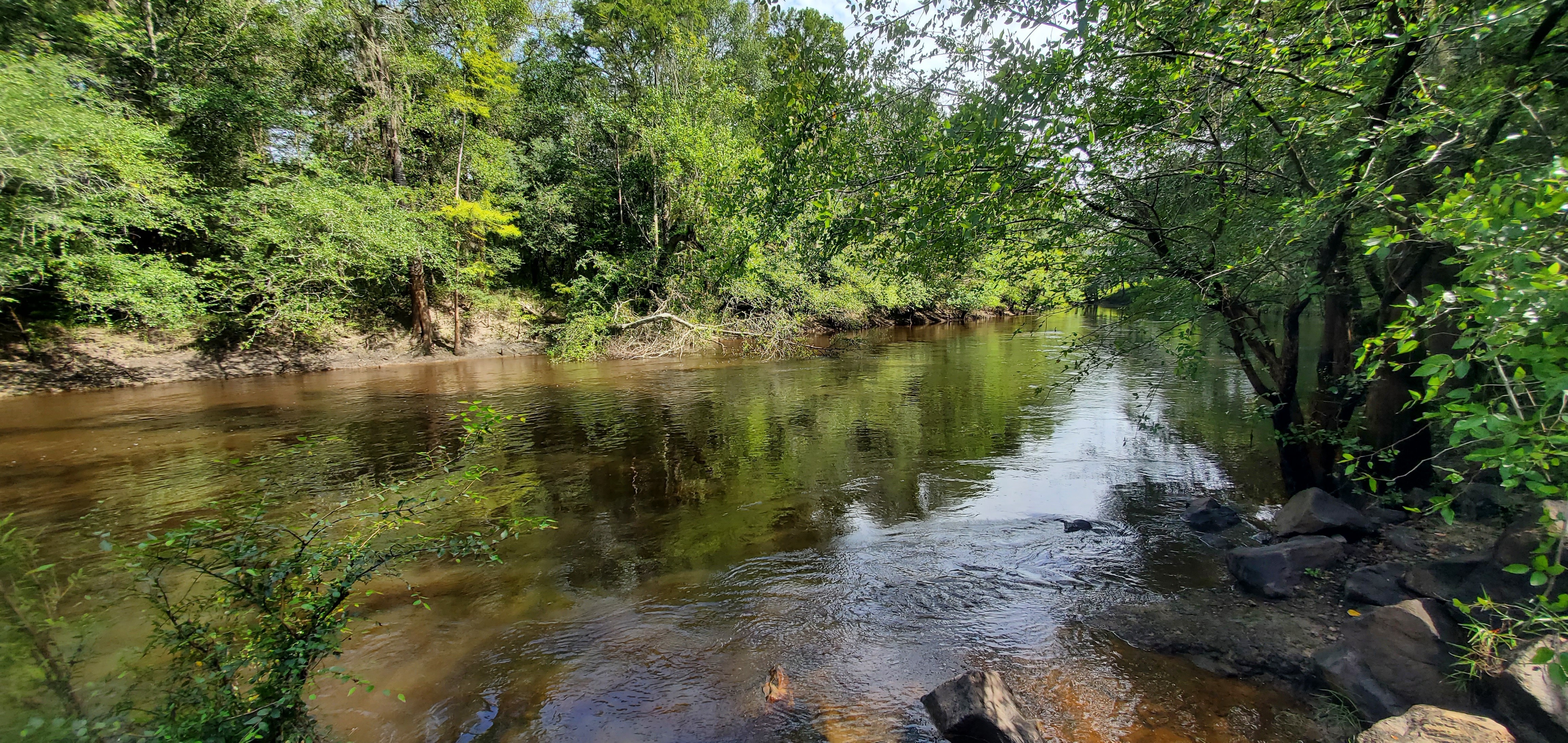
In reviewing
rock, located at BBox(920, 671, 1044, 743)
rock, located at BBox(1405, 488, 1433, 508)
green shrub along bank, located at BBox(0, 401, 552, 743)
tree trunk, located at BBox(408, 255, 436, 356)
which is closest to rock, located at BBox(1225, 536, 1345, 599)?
rock, located at BBox(1405, 488, 1433, 508)

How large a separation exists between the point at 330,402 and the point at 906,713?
57.8ft

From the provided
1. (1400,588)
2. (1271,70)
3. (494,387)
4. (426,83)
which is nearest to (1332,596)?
(1400,588)

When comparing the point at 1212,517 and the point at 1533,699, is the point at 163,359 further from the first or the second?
the point at 1533,699

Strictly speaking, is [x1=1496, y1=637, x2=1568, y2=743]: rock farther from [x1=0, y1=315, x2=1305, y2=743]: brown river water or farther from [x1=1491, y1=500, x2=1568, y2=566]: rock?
[x1=0, y1=315, x2=1305, y2=743]: brown river water

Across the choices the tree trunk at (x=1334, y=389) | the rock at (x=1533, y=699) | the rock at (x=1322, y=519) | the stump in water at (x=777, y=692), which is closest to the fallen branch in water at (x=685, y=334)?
the tree trunk at (x=1334, y=389)

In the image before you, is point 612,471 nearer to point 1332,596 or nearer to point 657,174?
point 1332,596

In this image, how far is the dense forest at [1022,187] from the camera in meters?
3.62

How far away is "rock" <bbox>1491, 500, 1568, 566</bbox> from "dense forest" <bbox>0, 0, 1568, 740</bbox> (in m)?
0.63

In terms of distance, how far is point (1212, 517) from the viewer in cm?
752

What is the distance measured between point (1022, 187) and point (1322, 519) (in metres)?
4.63

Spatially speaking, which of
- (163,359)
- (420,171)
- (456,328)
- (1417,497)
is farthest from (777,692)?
(420,171)

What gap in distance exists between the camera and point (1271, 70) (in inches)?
170

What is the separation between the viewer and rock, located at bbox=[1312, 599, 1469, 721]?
3703 millimetres

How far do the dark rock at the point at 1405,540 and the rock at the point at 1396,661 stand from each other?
6.48 ft
